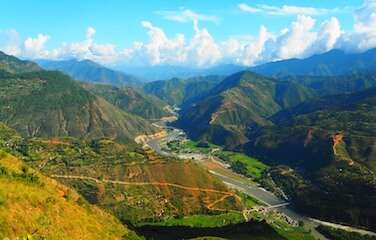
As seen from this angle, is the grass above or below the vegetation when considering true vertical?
above

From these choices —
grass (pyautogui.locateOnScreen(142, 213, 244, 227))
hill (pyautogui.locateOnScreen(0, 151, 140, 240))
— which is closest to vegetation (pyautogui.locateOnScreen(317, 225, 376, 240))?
grass (pyautogui.locateOnScreen(142, 213, 244, 227))

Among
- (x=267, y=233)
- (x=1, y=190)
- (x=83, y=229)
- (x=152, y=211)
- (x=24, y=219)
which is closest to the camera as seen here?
(x=24, y=219)

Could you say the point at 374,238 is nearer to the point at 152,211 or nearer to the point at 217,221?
the point at 217,221

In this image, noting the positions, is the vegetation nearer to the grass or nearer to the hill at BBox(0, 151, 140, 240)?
the grass

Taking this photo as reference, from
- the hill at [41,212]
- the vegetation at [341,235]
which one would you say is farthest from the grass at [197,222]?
the hill at [41,212]

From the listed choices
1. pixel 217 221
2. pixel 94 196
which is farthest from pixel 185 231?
pixel 94 196

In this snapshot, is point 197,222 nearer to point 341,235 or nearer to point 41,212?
point 341,235

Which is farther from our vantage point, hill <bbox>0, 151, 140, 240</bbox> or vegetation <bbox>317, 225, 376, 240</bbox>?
vegetation <bbox>317, 225, 376, 240</bbox>

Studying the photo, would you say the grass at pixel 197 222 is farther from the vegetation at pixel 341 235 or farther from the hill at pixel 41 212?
the hill at pixel 41 212

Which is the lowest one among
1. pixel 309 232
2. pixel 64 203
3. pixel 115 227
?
pixel 309 232
